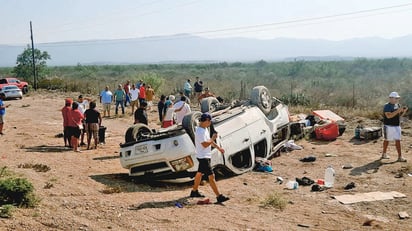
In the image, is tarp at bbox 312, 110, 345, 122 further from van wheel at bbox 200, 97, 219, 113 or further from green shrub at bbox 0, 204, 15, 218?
green shrub at bbox 0, 204, 15, 218

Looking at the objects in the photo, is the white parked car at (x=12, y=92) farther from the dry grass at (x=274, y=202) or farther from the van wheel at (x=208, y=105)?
the dry grass at (x=274, y=202)

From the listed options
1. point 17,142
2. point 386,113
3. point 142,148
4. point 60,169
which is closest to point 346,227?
point 142,148

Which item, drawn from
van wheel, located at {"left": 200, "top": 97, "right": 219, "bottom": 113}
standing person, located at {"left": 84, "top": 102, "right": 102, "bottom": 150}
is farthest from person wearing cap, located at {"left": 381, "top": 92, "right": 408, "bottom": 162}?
standing person, located at {"left": 84, "top": 102, "right": 102, "bottom": 150}

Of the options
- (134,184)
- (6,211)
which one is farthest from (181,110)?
(6,211)

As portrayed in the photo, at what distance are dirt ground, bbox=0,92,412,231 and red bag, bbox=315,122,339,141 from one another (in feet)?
2.44

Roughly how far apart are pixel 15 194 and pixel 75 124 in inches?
217

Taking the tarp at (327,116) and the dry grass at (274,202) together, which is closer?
the dry grass at (274,202)

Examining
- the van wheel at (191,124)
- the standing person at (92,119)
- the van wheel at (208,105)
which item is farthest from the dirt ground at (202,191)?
the van wheel at (208,105)

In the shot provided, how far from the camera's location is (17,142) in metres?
14.3

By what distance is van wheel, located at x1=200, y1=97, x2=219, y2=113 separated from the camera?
38.7 feet

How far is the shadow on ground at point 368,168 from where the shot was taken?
11.0m

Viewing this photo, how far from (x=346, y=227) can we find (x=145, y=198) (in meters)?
3.26

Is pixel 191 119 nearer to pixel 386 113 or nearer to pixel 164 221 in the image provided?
pixel 164 221

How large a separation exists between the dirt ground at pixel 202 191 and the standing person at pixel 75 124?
31 centimetres
